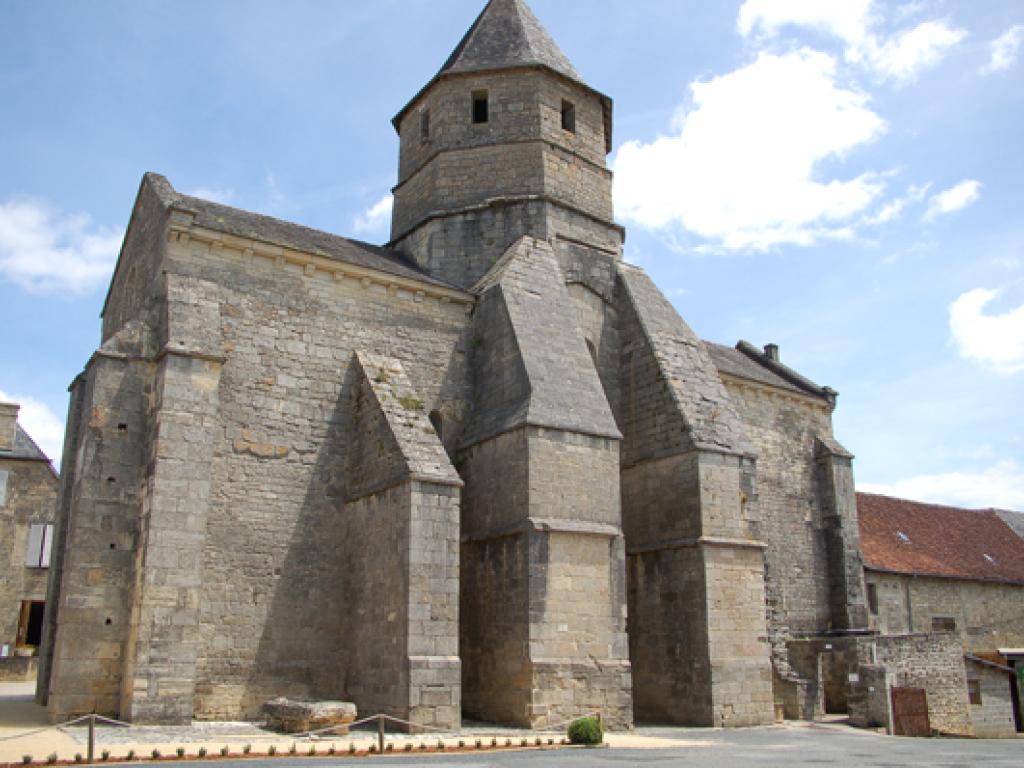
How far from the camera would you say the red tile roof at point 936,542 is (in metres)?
25.7

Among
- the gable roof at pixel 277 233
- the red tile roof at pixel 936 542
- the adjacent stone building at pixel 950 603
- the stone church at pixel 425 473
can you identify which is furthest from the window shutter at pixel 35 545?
the red tile roof at pixel 936 542

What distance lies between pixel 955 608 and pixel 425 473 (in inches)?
813

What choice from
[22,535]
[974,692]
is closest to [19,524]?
[22,535]

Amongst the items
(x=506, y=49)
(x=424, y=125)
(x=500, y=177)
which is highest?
(x=506, y=49)

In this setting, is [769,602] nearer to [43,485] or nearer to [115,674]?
[115,674]

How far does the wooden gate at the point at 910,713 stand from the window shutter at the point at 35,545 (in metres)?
22.2

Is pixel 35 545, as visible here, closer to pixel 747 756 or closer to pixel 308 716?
pixel 308 716

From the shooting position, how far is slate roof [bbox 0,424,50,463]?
1000 inches

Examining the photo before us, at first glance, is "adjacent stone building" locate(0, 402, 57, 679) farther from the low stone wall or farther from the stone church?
the stone church

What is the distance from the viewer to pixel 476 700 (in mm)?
13039

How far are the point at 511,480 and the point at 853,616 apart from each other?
11952mm

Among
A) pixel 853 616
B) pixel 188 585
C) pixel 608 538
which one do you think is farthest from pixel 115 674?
pixel 853 616

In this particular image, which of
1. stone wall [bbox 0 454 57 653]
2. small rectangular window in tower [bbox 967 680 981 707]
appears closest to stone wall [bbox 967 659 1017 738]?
small rectangular window in tower [bbox 967 680 981 707]

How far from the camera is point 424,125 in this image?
18.6 metres
